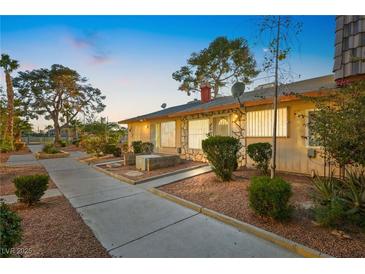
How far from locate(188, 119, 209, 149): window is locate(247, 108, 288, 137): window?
2.48m

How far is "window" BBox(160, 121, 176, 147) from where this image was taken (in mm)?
11680

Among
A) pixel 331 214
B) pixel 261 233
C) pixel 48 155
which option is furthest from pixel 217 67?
pixel 261 233

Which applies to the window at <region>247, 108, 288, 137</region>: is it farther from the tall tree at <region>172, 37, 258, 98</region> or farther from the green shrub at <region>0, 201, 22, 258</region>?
the tall tree at <region>172, 37, 258, 98</region>

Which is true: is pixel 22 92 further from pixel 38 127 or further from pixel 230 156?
pixel 230 156

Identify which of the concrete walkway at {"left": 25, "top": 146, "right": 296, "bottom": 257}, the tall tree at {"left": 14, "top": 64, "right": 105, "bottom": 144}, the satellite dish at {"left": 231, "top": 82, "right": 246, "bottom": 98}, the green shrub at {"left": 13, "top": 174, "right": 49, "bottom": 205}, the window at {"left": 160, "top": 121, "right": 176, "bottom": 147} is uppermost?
the tall tree at {"left": 14, "top": 64, "right": 105, "bottom": 144}

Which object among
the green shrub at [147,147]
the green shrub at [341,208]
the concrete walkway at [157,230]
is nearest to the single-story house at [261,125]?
the green shrub at [147,147]

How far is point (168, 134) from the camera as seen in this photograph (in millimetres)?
12055

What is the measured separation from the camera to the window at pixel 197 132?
9695 mm

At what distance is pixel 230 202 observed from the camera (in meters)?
4.13

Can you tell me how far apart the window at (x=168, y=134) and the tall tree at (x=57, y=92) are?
2168cm

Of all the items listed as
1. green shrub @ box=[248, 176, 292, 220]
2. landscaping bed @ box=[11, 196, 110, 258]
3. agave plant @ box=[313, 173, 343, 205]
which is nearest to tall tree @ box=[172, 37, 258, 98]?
agave plant @ box=[313, 173, 343, 205]

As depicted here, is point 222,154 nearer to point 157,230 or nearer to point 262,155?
point 262,155

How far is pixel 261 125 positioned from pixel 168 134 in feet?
20.3

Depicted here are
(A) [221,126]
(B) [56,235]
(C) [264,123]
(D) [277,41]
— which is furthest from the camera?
(A) [221,126]
